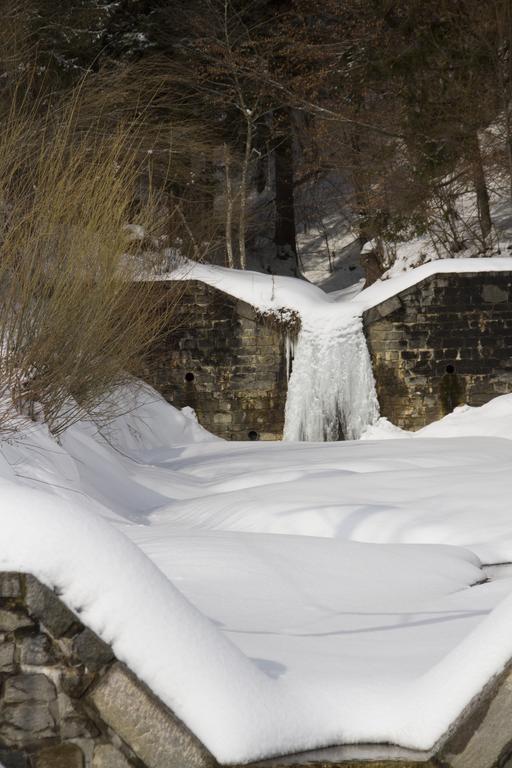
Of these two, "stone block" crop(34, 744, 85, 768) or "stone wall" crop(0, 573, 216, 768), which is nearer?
"stone wall" crop(0, 573, 216, 768)

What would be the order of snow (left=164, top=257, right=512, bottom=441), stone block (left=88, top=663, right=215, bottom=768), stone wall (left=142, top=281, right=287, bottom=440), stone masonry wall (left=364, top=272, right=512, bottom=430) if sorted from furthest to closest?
1. stone wall (left=142, top=281, right=287, bottom=440)
2. snow (left=164, top=257, right=512, bottom=441)
3. stone masonry wall (left=364, top=272, right=512, bottom=430)
4. stone block (left=88, top=663, right=215, bottom=768)

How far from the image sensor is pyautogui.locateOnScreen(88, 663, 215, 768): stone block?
339 cm

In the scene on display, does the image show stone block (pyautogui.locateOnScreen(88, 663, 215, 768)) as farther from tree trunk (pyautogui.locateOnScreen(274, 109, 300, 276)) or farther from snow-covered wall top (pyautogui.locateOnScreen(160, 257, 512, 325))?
tree trunk (pyautogui.locateOnScreen(274, 109, 300, 276))

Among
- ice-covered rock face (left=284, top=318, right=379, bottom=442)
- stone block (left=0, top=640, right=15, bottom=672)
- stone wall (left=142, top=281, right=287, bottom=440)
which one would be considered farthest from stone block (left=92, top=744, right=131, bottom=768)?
stone wall (left=142, top=281, right=287, bottom=440)

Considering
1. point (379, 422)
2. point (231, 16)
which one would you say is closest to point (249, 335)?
point (379, 422)

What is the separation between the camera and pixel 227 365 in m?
15.7

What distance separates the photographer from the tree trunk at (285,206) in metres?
22.5

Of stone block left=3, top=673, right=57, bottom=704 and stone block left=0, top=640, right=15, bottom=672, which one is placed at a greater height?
stone block left=0, top=640, right=15, bottom=672

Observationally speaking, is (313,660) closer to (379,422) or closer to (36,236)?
(36,236)

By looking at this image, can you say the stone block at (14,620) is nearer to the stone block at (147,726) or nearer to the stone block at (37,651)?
the stone block at (37,651)

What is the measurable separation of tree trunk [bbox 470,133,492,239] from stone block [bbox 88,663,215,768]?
53.1ft

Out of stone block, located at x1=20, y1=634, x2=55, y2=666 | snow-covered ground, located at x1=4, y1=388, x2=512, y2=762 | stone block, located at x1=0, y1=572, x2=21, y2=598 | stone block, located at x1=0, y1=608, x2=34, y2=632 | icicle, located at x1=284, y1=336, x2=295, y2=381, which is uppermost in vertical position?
icicle, located at x1=284, y1=336, x2=295, y2=381

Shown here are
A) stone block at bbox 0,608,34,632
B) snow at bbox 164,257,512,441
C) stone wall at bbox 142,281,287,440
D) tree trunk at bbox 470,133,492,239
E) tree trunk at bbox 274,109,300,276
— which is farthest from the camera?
tree trunk at bbox 274,109,300,276

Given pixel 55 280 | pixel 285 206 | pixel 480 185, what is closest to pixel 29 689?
pixel 55 280
